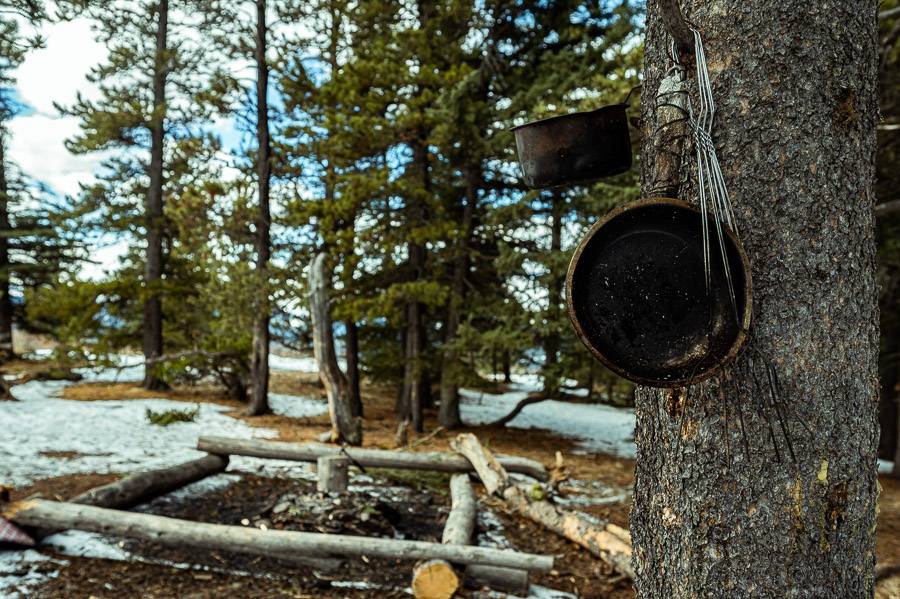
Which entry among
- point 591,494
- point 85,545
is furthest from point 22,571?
point 591,494

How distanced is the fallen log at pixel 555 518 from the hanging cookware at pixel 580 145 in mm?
2644

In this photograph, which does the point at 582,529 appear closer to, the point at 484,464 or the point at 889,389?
the point at 484,464

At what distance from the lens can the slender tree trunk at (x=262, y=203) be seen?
11734mm

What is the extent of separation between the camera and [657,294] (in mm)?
1633

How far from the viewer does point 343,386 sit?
29.0 feet

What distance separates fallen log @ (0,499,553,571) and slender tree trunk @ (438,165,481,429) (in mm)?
5796

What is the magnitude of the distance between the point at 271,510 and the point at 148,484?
130 centimetres

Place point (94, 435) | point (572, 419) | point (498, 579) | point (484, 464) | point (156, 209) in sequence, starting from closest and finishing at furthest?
point (498, 579), point (484, 464), point (94, 435), point (156, 209), point (572, 419)

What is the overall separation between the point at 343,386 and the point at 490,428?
4079 mm

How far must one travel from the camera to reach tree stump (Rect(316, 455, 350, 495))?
18.2 feet

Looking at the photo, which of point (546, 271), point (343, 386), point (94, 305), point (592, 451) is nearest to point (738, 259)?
point (343, 386)

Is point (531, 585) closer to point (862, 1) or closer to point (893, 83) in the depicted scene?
point (862, 1)

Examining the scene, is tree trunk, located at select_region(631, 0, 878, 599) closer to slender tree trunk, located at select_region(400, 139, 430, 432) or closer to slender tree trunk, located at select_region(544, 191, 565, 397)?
slender tree trunk, located at select_region(544, 191, 565, 397)

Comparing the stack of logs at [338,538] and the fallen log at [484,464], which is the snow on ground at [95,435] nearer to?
the stack of logs at [338,538]
